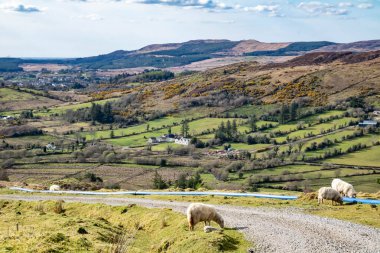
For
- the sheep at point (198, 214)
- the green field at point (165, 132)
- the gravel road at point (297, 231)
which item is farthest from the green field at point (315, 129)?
the sheep at point (198, 214)

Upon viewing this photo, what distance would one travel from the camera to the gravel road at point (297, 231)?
22062 millimetres

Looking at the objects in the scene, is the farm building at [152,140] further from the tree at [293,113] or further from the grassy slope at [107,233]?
the grassy slope at [107,233]

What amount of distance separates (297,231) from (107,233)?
1069 cm

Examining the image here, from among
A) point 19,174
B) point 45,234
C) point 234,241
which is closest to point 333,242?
point 234,241

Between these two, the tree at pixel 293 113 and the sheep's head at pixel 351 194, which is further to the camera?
the tree at pixel 293 113

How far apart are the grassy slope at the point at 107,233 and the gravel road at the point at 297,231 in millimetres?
1412

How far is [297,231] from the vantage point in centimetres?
2533

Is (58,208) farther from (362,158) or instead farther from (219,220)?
(362,158)

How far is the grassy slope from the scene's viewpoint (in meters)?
20.3

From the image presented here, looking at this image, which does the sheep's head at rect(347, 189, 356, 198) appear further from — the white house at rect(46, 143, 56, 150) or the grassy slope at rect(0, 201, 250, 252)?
the white house at rect(46, 143, 56, 150)

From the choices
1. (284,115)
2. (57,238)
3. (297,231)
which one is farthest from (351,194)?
(284,115)

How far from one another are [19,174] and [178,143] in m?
57.3

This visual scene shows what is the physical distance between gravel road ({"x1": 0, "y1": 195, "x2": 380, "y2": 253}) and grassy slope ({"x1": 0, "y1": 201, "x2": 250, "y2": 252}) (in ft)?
4.63

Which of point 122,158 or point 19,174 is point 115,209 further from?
point 122,158
